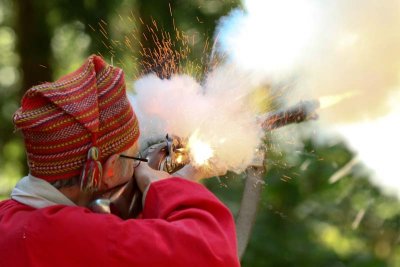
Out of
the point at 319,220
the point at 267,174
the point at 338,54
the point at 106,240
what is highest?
the point at 338,54

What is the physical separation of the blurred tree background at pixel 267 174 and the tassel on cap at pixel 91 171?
2259 mm

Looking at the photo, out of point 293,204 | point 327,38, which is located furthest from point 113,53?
point 327,38

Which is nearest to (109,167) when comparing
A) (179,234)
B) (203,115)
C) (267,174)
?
(179,234)

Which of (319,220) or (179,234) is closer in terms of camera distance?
(179,234)

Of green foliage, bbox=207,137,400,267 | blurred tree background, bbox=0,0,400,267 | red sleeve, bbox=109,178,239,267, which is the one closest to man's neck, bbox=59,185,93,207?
red sleeve, bbox=109,178,239,267

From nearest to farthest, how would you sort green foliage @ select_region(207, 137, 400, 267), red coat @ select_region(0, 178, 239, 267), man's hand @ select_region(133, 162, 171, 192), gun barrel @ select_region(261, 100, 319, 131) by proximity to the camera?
red coat @ select_region(0, 178, 239, 267) < man's hand @ select_region(133, 162, 171, 192) < gun barrel @ select_region(261, 100, 319, 131) < green foliage @ select_region(207, 137, 400, 267)

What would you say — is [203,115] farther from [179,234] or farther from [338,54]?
[338,54]

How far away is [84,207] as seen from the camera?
5.05 ft

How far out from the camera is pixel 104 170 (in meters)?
1.52

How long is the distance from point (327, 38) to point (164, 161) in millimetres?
1037

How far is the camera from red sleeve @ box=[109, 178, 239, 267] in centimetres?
142

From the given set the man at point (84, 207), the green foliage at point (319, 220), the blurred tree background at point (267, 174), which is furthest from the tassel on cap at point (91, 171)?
the green foliage at point (319, 220)

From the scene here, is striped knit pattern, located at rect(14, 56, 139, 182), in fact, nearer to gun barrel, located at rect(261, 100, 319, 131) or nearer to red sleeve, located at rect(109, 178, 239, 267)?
red sleeve, located at rect(109, 178, 239, 267)

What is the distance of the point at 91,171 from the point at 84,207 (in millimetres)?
144
